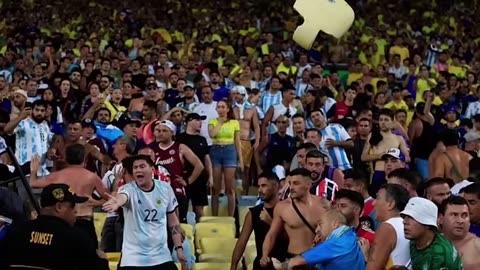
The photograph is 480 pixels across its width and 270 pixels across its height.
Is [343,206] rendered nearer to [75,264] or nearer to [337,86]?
[75,264]

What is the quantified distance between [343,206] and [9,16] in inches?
696

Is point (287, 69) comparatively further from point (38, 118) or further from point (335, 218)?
point (335, 218)

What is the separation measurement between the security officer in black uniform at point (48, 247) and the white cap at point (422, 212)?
1.96 meters

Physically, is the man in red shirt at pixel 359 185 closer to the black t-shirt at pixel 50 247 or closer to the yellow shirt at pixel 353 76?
the black t-shirt at pixel 50 247

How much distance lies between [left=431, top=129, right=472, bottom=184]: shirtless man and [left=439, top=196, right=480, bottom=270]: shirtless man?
13.1ft

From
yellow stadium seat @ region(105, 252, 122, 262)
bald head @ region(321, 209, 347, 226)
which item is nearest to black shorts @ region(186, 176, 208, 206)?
yellow stadium seat @ region(105, 252, 122, 262)

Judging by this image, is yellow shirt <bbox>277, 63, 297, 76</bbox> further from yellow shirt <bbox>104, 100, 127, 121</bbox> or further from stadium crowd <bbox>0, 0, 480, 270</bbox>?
yellow shirt <bbox>104, 100, 127, 121</bbox>

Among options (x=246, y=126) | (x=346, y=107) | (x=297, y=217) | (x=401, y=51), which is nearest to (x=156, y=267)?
(x=297, y=217)

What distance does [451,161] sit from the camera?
36.4 ft

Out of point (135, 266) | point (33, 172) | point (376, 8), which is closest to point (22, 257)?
point (135, 266)

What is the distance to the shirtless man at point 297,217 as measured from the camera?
814 centimetres

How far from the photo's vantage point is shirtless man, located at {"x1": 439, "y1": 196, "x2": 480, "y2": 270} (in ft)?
22.4

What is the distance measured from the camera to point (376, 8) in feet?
90.9

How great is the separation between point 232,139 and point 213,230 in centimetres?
217
